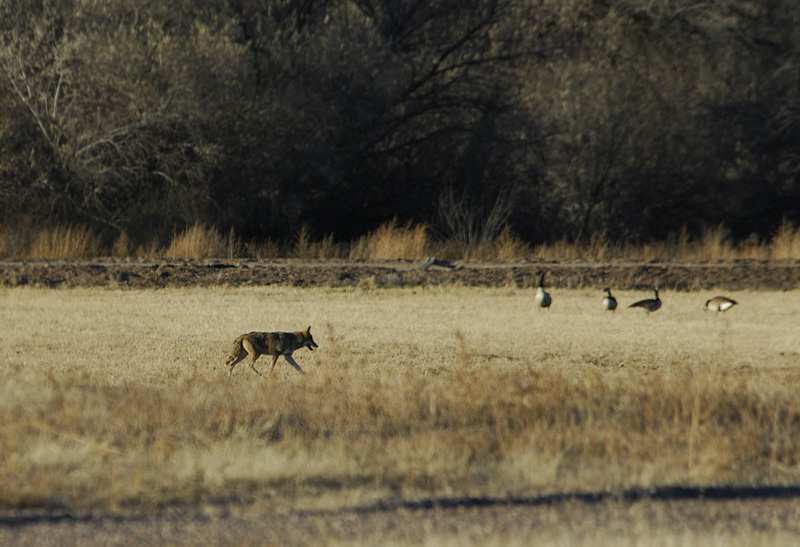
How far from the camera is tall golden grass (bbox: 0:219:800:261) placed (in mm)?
20141

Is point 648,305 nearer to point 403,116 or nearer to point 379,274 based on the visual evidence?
point 379,274

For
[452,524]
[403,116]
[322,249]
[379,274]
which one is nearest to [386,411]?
[452,524]

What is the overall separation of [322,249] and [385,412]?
49.8 ft

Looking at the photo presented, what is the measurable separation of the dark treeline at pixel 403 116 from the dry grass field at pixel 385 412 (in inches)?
452

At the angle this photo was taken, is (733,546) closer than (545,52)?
Yes

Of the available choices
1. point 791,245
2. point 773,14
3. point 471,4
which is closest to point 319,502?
point 791,245

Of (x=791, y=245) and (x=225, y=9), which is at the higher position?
(x=225, y=9)

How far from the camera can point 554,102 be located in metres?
28.7

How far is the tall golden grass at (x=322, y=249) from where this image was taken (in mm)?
20141

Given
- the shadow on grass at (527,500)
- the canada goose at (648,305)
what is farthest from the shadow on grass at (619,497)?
the canada goose at (648,305)

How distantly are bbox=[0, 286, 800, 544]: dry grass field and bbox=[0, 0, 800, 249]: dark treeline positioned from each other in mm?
11469

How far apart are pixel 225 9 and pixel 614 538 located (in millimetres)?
23529

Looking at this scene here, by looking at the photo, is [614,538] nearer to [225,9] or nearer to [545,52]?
[225,9]

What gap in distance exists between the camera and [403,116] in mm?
28141
